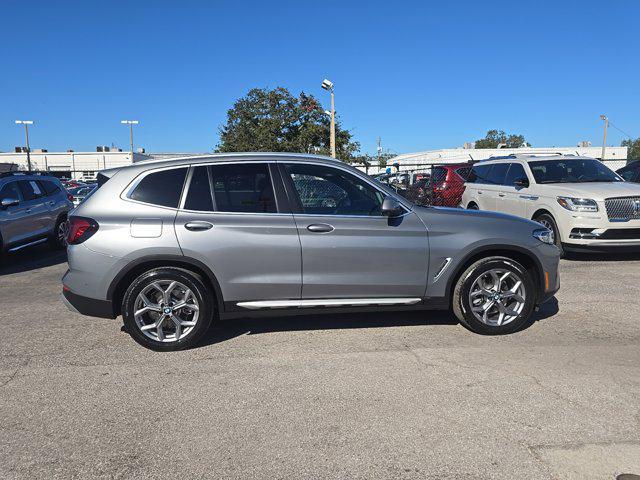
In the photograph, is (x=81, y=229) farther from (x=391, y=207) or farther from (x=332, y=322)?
(x=391, y=207)

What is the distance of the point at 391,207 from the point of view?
4.57m

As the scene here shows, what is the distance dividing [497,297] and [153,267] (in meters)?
3.22

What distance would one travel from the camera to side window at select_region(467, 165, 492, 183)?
11.4 m

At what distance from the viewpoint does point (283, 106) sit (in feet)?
109

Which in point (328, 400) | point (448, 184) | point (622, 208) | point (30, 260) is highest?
point (448, 184)

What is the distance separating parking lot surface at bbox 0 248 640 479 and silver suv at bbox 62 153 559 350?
0.37 meters

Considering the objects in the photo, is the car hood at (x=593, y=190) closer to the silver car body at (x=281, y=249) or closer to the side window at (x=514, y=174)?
the side window at (x=514, y=174)

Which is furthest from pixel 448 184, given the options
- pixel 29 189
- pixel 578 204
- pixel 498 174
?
pixel 29 189

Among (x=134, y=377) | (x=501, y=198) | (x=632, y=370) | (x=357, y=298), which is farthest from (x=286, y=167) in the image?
(x=501, y=198)

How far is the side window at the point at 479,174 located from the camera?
11.4m

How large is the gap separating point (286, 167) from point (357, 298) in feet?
4.58

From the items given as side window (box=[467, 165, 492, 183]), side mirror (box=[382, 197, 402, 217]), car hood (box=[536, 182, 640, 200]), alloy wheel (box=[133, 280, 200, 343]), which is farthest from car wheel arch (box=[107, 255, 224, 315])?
side window (box=[467, 165, 492, 183])

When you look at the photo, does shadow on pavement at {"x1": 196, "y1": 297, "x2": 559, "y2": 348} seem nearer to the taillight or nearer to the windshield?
the taillight

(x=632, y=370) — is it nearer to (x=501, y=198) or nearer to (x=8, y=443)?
(x=8, y=443)
